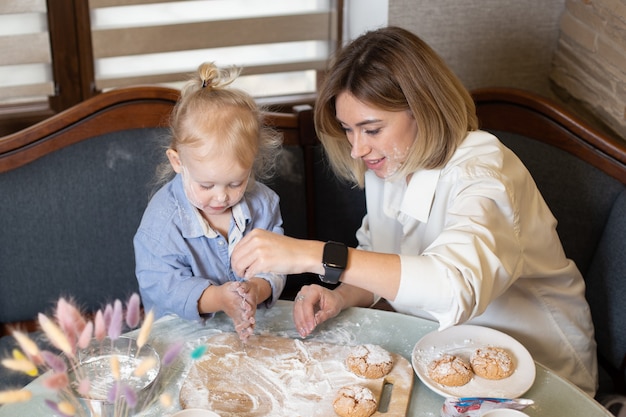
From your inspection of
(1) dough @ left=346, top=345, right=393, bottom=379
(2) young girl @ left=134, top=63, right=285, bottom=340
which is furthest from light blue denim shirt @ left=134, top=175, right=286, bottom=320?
(1) dough @ left=346, top=345, right=393, bottom=379

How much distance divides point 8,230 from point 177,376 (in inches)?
38.4

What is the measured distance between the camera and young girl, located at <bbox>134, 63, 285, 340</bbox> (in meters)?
1.81

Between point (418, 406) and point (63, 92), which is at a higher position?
point (63, 92)

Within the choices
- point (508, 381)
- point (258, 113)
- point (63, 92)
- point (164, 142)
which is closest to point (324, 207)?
point (164, 142)

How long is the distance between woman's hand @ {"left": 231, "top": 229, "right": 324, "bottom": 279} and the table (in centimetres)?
29

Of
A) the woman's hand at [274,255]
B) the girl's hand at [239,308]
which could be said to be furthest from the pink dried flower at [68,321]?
the girl's hand at [239,308]

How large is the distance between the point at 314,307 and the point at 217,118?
0.50 m

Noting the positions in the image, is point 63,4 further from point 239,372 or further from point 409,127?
point 239,372

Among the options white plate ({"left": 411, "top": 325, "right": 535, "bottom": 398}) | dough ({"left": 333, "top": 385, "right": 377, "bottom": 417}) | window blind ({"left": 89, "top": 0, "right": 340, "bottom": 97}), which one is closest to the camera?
dough ({"left": 333, "top": 385, "right": 377, "bottom": 417})

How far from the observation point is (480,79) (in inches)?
113

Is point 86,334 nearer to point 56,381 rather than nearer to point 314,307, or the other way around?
point 56,381

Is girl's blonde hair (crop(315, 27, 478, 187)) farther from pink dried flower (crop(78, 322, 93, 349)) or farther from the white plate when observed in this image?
pink dried flower (crop(78, 322, 93, 349))

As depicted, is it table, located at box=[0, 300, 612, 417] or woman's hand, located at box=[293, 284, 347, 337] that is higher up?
woman's hand, located at box=[293, 284, 347, 337]

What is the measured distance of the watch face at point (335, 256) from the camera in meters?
1.55
